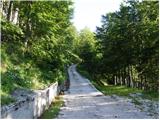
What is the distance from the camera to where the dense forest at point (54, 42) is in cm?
2892

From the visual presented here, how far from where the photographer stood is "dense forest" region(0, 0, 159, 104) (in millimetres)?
28922

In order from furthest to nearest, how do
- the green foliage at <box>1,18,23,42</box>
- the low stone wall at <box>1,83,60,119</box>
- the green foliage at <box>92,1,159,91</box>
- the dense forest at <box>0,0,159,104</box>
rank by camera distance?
the green foliage at <box>92,1,159,91</box>
the dense forest at <box>0,0,159,104</box>
the green foliage at <box>1,18,23,42</box>
the low stone wall at <box>1,83,60,119</box>

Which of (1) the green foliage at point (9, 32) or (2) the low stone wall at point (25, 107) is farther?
(1) the green foliage at point (9, 32)

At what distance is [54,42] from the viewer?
35625mm

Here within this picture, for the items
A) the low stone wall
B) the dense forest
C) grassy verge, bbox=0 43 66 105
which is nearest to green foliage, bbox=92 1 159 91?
the dense forest

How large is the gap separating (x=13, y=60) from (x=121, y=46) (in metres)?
28.2

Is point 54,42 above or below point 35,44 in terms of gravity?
above

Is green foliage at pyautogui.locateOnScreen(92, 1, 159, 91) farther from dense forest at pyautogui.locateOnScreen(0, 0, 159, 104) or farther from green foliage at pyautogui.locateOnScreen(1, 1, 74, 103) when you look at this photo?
green foliage at pyautogui.locateOnScreen(1, 1, 74, 103)

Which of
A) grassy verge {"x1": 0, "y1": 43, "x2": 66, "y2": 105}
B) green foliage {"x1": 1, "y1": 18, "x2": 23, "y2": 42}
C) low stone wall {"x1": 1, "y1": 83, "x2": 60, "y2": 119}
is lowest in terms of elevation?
low stone wall {"x1": 1, "y1": 83, "x2": 60, "y2": 119}

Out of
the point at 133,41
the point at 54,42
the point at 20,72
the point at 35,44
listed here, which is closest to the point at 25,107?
the point at 20,72

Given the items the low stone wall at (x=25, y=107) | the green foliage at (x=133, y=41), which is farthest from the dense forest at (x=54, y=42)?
the low stone wall at (x=25, y=107)

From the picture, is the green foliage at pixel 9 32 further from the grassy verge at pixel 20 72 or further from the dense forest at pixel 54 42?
the grassy verge at pixel 20 72

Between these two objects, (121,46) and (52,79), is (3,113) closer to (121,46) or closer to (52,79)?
(52,79)

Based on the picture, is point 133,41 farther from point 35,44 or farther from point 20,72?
point 20,72
